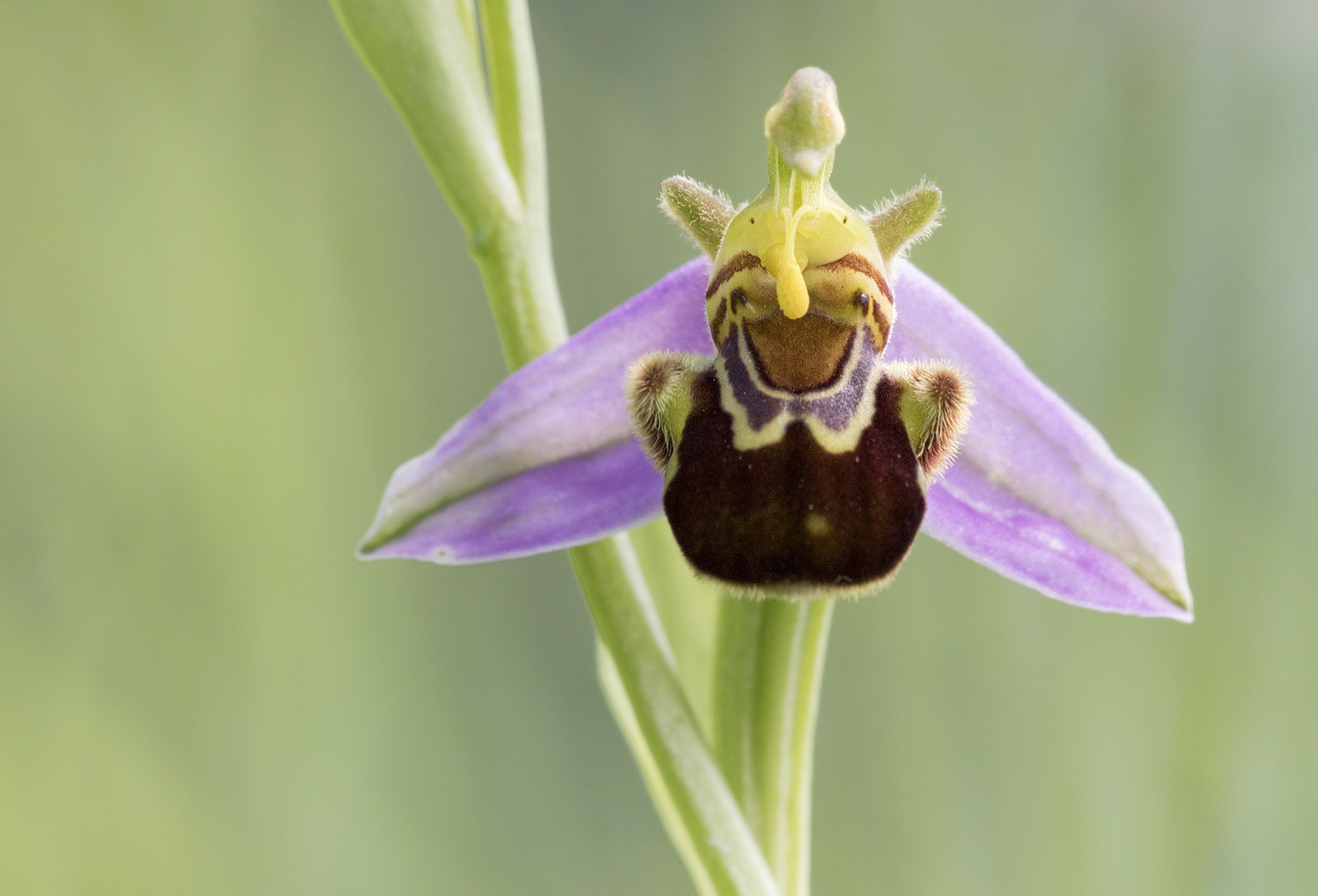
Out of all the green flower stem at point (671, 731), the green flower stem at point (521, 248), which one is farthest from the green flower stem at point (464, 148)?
the green flower stem at point (671, 731)

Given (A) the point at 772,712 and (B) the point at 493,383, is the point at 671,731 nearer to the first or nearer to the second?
(A) the point at 772,712

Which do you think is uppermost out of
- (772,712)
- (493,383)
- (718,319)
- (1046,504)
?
(493,383)

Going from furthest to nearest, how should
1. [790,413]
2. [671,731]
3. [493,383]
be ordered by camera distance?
[493,383] → [671,731] → [790,413]

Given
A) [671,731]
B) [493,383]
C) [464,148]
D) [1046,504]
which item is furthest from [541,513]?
[493,383]

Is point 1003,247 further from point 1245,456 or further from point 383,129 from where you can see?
point 383,129

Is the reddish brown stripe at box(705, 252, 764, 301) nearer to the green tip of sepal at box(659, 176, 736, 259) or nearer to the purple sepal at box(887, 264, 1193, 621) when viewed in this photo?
the green tip of sepal at box(659, 176, 736, 259)
